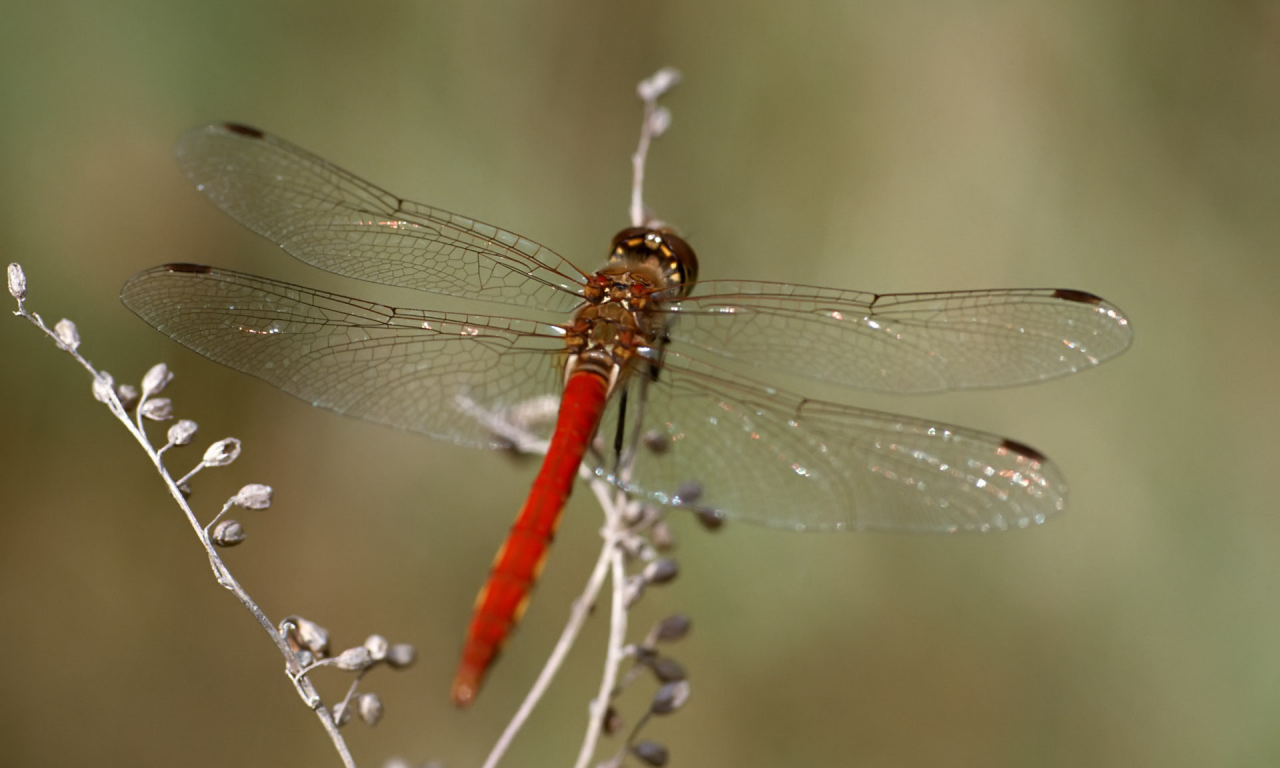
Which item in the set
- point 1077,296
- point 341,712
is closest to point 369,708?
point 341,712

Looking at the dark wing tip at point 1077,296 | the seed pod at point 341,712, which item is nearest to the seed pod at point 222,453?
the seed pod at point 341,712

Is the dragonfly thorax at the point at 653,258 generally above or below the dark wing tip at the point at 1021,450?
above

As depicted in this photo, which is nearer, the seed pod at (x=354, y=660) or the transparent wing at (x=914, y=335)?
the seed pod at (x=354, y=660)

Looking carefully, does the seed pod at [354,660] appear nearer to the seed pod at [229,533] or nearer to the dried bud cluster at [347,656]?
the dried bud cluster at [347,656]

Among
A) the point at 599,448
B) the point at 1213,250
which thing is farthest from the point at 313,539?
the point at 1213,250

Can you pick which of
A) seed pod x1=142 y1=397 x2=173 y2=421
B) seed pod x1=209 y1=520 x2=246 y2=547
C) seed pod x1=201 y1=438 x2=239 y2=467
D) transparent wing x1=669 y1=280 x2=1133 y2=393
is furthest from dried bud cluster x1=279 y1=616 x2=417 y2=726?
transparent wing x1=669 y1=280 x2=1133 y2=393

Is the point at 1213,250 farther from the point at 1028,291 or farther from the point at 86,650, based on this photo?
Result: the point at 86,650

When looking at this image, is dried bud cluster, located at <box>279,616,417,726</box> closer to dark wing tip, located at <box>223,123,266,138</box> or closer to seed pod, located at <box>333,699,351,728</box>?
seed pod, located at <box>333,699,351,728</box>
